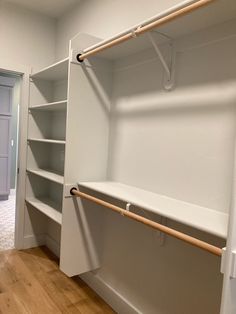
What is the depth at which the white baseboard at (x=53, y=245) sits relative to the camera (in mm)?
3012

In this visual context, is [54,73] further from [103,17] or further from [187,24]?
[187,24]

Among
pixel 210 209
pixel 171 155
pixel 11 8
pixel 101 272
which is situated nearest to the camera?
pixel 210 209

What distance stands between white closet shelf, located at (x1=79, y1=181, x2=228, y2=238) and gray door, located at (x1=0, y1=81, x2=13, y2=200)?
3.79 m

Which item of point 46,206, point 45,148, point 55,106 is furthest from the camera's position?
point 45,148

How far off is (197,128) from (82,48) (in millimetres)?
1103

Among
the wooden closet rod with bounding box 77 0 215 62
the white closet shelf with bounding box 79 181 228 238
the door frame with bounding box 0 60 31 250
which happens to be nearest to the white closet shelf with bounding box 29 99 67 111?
the door frame with bounding box 0 60 31 250

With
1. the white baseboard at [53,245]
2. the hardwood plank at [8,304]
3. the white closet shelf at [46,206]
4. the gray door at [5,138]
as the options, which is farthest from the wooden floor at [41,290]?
the gray door at [5,138]

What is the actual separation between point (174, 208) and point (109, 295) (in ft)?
3.94

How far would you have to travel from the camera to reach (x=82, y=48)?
79.9 inches

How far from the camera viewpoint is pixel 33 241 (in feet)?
10.5

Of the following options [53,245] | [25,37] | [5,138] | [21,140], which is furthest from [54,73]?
[5,138]

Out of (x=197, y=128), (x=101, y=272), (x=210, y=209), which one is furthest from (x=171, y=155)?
(x=101, y=272)

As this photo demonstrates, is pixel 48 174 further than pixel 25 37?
No

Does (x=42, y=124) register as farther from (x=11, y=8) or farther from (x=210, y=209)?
(x=210, y=209)
